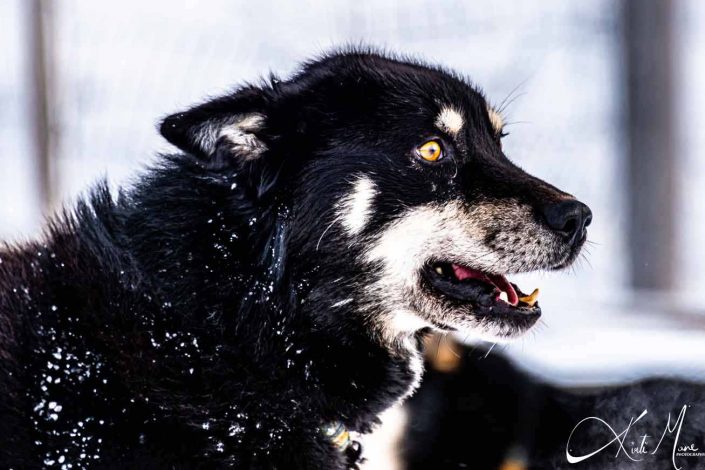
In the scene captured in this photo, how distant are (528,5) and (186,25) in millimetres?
2399

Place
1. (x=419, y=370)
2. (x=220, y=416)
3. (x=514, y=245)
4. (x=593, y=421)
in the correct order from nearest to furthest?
(x=220, y=416)
(x=514, y=245)
(x=419, y=370)
(x=593, y=421)

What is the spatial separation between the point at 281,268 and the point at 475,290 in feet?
1.95

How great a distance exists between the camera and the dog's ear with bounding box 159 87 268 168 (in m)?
2.06

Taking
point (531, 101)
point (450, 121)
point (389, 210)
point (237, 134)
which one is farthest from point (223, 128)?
point (531, 101)

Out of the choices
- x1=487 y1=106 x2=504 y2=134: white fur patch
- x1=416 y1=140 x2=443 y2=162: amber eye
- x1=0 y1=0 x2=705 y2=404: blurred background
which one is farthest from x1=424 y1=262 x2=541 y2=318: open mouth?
x1=487 y1=106 x2=504 y2=134: white fur patch

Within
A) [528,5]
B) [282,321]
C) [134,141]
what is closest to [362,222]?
[282,321]

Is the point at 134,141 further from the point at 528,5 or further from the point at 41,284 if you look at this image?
the point at 41,284

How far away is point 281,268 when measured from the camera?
222 cm

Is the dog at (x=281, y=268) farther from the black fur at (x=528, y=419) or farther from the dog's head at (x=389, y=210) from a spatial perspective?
the black fur at (x=528, y=419)

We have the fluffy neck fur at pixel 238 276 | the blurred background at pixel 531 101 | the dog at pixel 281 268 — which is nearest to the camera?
the dog at pixel 281 268

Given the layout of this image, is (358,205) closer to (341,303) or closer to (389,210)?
(389,210)

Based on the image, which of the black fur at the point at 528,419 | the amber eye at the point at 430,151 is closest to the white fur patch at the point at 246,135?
the amber eye at the point at 430,151

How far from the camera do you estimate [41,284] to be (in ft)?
6.99

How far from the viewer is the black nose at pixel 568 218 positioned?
7.47 ft
